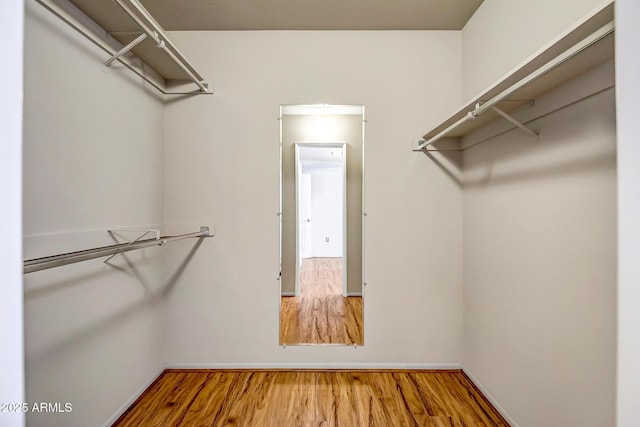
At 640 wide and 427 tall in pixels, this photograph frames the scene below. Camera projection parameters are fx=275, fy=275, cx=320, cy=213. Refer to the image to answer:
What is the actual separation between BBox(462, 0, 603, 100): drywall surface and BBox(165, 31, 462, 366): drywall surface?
15 centimetres

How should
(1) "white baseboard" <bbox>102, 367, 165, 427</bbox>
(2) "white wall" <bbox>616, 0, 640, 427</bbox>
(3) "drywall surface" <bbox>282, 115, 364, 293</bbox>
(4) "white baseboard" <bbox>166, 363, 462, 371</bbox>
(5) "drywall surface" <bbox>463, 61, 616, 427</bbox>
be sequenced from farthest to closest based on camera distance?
Result: 1. (3) "drywall surface" <bbox>282, 115, 364, 293</bbox>
2. (4) "white baseboard" <bbox>166, 363, 462, 371</bbox>
3. (1) "white baseboard" <bbox>102, 367, 165, 427</bbox>
4. (5) "drywall surface" <bbox>463, 61, 616, 427</bbox>
5. (2) "white wall" <bbox>616, 0, 640, 427</bbox>

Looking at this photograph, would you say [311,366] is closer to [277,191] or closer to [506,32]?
[277,191]

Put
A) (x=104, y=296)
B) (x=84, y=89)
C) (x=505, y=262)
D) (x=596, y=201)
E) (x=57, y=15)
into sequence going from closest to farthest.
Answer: (x=596, y=201), (x=57, y=15), (x=84, y=89), (x=104, y=296), (x=505, y=262)

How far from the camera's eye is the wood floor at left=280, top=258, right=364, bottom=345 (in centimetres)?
203

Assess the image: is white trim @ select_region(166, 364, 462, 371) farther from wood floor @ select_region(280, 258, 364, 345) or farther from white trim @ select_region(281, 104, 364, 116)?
white trim @ select_region(281, 104, 364, 116)

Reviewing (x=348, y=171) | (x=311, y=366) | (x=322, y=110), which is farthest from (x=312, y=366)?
(x=322, y=110)

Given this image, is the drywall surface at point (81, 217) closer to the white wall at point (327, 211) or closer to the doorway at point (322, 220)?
the doorway at point (322, 220)

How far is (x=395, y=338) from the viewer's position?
78.6 inches

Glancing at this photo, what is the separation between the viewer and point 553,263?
3.93 ft
